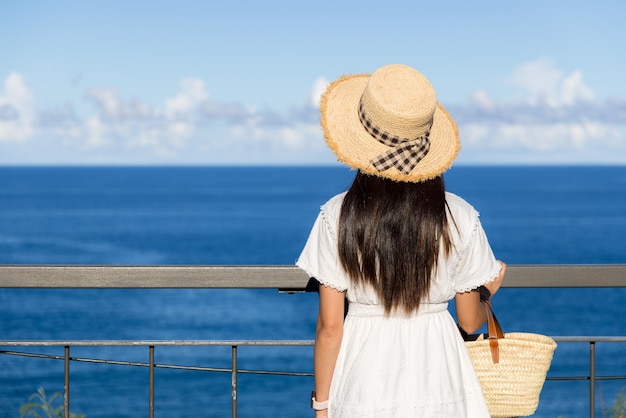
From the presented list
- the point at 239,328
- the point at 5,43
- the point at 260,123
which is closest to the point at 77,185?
the point at 5,43

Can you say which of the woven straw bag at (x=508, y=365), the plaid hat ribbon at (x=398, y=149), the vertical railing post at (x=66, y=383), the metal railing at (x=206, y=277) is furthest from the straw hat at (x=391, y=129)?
the vertical railing post at (x=66, y=383)

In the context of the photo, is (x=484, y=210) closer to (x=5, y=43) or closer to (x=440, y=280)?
(x=5, y=43)

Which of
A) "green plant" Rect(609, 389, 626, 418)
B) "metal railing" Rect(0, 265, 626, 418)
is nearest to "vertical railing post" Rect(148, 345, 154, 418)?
"metal railing" Rect(0, 265, 626, 418)

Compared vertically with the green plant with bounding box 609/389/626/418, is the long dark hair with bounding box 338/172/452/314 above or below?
above

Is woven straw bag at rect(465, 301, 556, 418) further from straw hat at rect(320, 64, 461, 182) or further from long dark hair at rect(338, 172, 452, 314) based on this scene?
straw hat at rect(320, 64, 461, 182)

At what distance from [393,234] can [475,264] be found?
0.79ft

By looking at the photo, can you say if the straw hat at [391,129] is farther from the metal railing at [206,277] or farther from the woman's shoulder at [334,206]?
the metal railing at [206,277]

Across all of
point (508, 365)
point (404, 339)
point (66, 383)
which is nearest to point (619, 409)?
point (508, 365)

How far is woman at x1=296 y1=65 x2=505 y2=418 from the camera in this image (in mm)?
2137

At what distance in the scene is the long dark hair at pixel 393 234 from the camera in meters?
2.13

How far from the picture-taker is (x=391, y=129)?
2.14m

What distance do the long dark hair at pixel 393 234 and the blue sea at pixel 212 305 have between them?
12.7 feet

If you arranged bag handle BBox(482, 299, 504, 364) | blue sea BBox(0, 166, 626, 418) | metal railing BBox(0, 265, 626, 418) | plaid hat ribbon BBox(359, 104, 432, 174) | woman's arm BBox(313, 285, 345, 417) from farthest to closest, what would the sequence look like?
1. blue sea BBox(0, 166, 626, 418)
2. metal railing BBox(0, 265, 626, 418)
3. bag handle BBox(482, 299, 504, 364)
4. woman's arm BBox(313, 285, 345, 417)
5. plaid hat ribbon BBox(359, 104, 432, 174)

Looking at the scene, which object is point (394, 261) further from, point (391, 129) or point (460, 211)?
point (391, 129)
